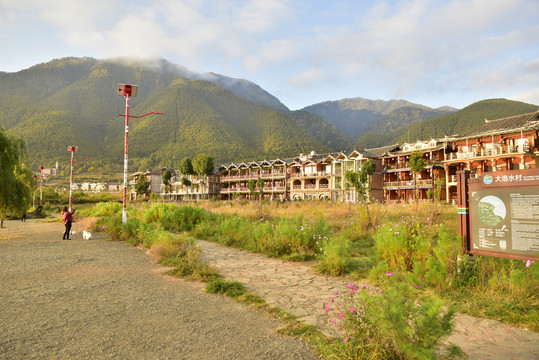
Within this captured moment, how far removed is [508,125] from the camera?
3578 cm

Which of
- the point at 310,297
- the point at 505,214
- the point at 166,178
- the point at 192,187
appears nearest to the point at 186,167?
the point at 192,187

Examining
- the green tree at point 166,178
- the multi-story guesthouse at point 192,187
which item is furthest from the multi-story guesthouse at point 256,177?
the green tree at point 166,178

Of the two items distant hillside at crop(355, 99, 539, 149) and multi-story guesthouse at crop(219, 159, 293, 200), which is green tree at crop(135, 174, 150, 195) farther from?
distant hillside at crop(355, 99, 539, 149)

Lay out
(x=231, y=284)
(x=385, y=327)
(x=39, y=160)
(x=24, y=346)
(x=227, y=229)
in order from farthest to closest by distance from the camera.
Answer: (x=39, y=160) < (x=227, y=229) < (x=231, y=284) < (x=24, y=346) < (x=385, y=327)

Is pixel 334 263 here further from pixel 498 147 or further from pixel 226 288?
pixel 498 147

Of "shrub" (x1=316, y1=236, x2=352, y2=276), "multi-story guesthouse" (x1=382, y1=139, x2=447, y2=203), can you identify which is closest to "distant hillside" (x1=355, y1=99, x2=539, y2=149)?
"multi-story guesthouse" (x1=382, y1=139, x2=447, y2=203)

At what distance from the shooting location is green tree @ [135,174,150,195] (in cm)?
8550

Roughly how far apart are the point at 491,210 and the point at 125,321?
603 centimetres

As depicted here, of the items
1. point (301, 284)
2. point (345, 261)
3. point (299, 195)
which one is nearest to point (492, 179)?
point (345, 261)

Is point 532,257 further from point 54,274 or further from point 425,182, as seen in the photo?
point 425,182

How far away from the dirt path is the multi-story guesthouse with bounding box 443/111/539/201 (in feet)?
105

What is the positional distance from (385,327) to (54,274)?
8261mm

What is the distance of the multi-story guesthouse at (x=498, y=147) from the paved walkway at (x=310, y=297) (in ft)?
95.0

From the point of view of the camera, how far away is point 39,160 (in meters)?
101
